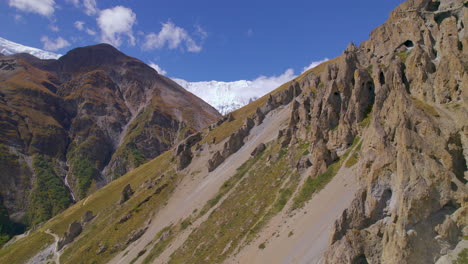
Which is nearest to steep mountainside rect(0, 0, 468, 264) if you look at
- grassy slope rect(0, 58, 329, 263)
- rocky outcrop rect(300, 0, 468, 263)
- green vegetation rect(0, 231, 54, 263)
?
rocky outcrop rect(300, 0, 468, 263)

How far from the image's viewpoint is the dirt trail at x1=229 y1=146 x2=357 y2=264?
33391mm

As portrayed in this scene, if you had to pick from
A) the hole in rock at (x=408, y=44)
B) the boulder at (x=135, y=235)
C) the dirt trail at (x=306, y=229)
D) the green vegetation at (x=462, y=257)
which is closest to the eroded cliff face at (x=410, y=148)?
the green vegetation at (x=462, y=257)

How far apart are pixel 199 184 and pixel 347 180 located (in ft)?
168

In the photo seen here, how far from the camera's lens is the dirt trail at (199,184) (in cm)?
7138

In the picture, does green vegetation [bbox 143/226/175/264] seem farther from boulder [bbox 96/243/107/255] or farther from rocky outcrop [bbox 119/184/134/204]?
rocky outcrop [bbox 119/184/134/204]

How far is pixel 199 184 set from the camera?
8444 cm

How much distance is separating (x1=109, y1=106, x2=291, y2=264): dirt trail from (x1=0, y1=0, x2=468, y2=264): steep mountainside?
18.3 inches

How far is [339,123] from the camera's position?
152 feet

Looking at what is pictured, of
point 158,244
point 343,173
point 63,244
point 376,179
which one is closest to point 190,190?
point 158,244

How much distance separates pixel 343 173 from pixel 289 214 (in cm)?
820

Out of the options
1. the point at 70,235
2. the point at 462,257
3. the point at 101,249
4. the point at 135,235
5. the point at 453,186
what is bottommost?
the point at 70,235

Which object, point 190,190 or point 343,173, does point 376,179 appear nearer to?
point 343,173

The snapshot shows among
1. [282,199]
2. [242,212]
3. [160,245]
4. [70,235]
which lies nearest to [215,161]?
[160,245]

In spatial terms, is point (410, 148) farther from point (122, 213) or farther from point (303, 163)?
point (122, 213)
